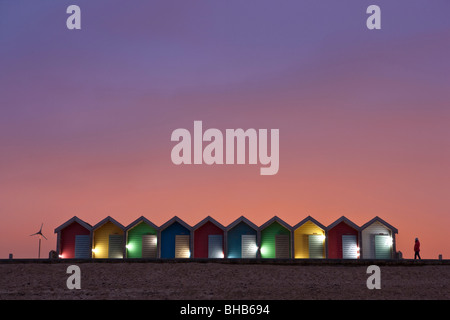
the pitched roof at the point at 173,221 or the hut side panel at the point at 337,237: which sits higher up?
the pitched roof at the point at 173,221

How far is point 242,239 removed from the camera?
158ft

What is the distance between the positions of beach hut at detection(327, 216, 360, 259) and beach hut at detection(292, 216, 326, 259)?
593mm

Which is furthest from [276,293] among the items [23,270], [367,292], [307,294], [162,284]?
[23,270]

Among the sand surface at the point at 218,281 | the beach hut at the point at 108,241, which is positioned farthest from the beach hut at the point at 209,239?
the sand surface at the point at 218,281

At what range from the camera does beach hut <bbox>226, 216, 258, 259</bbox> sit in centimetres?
4788

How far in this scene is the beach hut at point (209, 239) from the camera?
48.1 m

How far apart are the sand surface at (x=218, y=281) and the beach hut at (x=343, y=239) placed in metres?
13.7

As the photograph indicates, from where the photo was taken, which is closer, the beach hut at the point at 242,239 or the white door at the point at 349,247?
the beach hut at the point at 242,239

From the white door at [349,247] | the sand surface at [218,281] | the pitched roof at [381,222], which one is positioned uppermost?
the pitched roof at [381,222]

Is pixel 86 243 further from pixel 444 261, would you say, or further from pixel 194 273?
pixel 444 261

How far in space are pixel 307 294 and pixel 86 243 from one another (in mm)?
28241

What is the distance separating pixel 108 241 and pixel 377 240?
22.9 metres

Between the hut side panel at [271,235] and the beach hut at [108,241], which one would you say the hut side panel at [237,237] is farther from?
the beach hut at [108,241]
